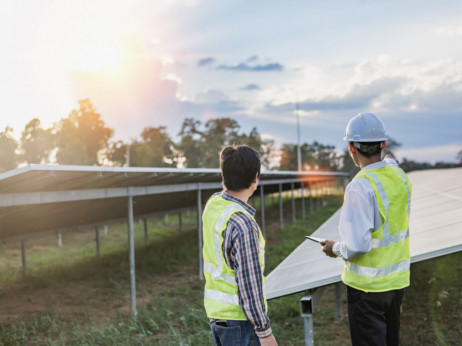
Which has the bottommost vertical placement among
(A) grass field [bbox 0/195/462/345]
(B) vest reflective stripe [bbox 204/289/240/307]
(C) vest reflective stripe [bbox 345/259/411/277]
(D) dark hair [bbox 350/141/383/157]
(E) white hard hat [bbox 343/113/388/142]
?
(A) grass field [bbox 0/195/462/345]

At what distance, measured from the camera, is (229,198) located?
2213 millimetres

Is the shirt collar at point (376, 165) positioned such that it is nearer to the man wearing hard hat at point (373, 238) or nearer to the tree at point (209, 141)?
the man wearing hard hat at point (373, 238)

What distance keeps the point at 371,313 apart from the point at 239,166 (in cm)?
127

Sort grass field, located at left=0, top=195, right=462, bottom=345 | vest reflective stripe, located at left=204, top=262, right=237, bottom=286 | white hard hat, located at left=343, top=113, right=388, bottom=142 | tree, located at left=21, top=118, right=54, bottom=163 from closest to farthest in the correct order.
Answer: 1. vest reflective stripe, located at left=204, top=262, right=237, bottom=286
2. white hard hat, located at left=343, top=113, right=388, bottom=142
3. grass field, located at left=0, top=195, right=462, bottom=345
4. tree, located at left=21, top=118, right=54, bottom=163

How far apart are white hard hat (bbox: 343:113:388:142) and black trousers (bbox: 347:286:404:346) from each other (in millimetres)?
892

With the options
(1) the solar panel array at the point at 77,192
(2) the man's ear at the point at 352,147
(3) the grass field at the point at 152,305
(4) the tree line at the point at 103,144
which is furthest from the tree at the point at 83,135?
(2) the man's ear at the point at 352,147

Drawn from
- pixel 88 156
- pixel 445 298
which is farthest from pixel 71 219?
pixel 88 156

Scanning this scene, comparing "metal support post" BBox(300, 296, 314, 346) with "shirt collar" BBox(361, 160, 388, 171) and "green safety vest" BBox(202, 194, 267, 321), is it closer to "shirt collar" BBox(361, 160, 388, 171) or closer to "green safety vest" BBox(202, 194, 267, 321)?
"shirt collar" BBox(361, 160, 388, 171)

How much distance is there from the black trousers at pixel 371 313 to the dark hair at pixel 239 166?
1.08 metres

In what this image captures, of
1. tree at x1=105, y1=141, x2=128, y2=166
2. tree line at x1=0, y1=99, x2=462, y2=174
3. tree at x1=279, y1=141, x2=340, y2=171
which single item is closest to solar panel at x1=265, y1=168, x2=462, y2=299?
tree line at x1=0, y1=99, x2=462, y2=174

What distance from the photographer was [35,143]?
35.5m

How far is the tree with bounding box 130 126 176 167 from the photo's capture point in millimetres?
39500

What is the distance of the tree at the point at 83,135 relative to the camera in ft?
120

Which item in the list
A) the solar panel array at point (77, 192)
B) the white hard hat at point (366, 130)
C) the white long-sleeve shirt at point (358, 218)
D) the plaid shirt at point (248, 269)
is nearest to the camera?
the plaid shirt at point (248, 269)
